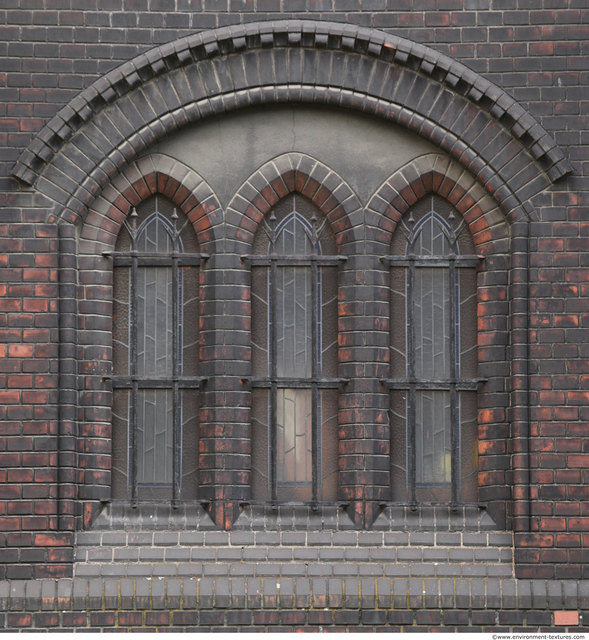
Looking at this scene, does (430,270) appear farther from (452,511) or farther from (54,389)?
(54,389)

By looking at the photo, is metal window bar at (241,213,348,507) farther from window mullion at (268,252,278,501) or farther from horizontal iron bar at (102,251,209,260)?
horizontal iron bar at (102,251,209,260)

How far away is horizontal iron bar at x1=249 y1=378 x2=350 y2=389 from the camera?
682 centimetres

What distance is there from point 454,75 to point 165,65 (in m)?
2.02

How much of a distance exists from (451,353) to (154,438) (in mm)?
2173

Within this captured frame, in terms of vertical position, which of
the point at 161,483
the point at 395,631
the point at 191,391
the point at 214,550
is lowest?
the point at 395,631

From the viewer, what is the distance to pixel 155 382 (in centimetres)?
682

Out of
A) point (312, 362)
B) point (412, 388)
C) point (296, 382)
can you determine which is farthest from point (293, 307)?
point (412, 388)

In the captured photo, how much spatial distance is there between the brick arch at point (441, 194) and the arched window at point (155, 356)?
135 cm

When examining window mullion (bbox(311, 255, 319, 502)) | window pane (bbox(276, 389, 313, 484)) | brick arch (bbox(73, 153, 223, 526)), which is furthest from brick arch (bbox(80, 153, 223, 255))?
window pane (bbox(276, 389, 313, 484))

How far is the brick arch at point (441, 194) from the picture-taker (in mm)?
6926

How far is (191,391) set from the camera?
6887 mm

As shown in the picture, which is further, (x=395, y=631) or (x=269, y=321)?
(x=269, y=321)

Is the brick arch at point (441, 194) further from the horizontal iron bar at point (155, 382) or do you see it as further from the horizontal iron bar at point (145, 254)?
the horizontal iron bar at point (155, 382)

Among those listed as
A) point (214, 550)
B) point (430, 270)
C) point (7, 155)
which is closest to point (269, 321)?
point (430, 270)
